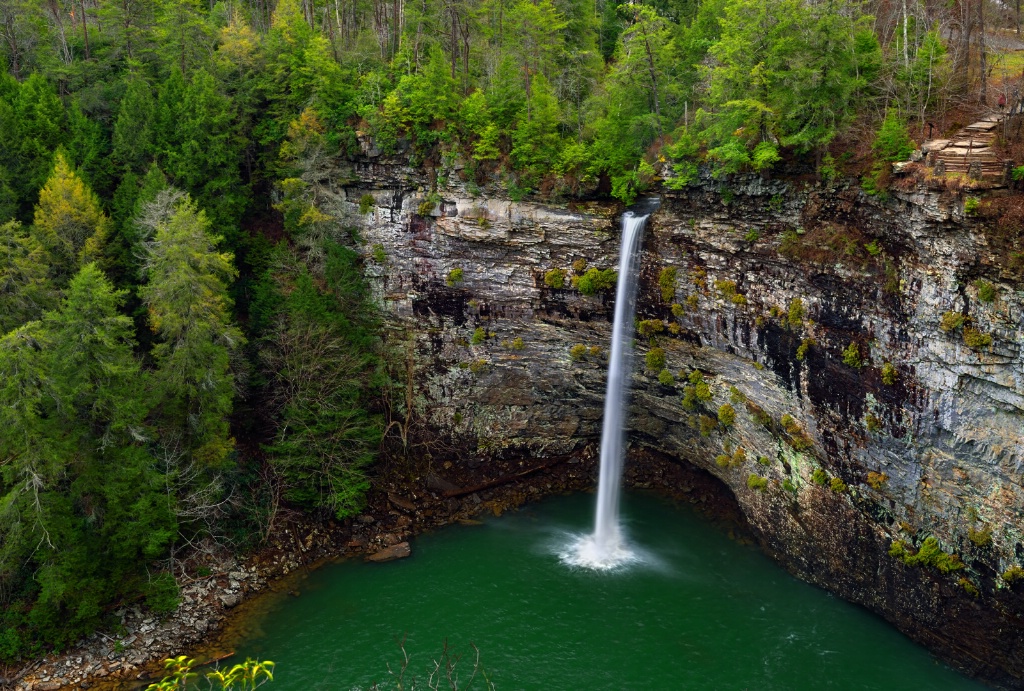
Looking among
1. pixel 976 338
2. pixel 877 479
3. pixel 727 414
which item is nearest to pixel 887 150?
pixel 976 338

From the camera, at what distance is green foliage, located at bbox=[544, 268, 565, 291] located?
30281mm

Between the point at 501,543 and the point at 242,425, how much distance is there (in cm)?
1179

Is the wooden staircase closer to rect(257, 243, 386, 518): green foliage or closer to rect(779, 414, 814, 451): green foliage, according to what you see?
rect(779, 414, 814, 451): green foliage

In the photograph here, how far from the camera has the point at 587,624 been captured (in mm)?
25328

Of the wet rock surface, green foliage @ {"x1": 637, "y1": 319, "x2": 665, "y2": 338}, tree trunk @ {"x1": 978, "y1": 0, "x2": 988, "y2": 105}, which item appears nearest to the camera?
the wet rock surface

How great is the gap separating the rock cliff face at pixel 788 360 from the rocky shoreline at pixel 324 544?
52.3 inches

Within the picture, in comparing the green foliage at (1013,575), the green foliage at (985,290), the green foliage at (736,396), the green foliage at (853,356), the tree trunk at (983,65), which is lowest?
the green foliage at (1013,575)

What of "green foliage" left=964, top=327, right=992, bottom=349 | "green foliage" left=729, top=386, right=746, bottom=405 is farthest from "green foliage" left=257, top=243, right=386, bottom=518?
"green foliage" left=964, top=327, right=992, bottom=349

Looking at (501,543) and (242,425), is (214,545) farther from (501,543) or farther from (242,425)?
(501,543)

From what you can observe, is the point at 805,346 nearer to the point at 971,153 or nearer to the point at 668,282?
the point at 668,282

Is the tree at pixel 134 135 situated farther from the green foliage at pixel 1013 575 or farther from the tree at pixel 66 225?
the green foliage at pixel 1013 575

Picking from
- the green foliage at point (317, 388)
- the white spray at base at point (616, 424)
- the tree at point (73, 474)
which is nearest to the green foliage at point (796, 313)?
the white spray at base at point (616, 424)

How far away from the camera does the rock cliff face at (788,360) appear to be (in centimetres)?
2078

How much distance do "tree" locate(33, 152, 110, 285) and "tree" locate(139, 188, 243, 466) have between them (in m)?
2.55
